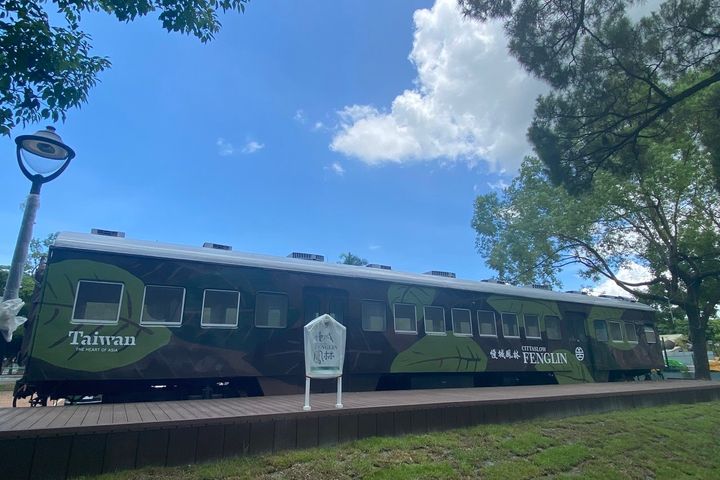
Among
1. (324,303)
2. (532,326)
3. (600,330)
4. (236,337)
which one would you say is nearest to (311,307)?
(324,303)

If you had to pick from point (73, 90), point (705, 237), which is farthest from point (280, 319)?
point (705, 237)

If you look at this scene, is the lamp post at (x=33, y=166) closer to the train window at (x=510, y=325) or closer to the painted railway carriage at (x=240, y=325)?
the painted railway carriage at (x=240, y=325)

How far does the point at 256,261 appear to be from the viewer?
793cm

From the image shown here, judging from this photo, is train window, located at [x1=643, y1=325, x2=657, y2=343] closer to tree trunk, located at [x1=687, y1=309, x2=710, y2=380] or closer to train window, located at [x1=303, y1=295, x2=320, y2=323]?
tree trunk, located at [x1=687, y1=309, x2=710, y2=380]

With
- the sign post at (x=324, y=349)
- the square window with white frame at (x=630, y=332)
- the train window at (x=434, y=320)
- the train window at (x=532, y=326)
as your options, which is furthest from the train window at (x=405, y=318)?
the square window with white frame at (x=630, y=332)

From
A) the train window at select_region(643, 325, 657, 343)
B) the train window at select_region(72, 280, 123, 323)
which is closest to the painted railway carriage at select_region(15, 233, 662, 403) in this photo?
the train window at select_region(72, 280, 123, 323)

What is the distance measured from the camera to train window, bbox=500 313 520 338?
34.7 ft

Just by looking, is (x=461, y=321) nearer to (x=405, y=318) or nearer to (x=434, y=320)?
(x=434, y=320)

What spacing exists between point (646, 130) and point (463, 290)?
15.3ft

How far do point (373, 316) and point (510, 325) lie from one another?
3908 mm

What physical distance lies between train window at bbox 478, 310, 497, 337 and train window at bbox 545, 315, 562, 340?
194cm

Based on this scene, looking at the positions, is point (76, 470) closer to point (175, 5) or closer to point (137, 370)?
point (137, 370)

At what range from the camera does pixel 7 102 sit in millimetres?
3838

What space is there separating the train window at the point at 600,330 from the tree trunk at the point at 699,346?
5861 mm
